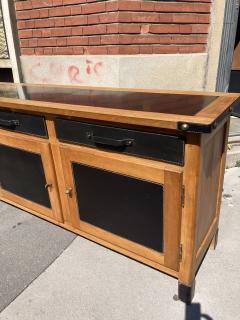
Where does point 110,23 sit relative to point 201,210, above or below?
above

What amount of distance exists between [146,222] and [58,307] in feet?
2.42

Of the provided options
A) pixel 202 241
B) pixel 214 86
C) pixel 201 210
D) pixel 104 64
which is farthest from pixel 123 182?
pixel 214 86

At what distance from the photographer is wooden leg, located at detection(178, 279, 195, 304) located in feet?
4.97

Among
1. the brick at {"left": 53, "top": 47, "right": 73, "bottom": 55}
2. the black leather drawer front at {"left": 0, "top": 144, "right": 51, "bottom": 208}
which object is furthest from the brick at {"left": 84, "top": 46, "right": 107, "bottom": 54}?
the black leather drawer front at {"left": 0, "top": 144, "right": 51, "bottom": 208}

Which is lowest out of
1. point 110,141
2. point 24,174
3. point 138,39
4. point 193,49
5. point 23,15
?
point 24,174

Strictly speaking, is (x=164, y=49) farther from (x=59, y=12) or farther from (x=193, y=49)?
(x=59, y=12)

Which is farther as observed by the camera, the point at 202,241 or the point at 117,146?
the point at 202,241

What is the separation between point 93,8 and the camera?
2.42 meters

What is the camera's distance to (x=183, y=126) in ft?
3.59

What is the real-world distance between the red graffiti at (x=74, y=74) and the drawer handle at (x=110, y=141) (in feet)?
5.06

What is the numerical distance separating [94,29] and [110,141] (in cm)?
159

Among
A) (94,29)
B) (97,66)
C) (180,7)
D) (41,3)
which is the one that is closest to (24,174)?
(97,66)

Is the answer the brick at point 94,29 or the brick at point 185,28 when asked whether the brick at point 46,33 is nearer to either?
the brick at point 94,29

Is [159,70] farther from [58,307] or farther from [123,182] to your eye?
[58,307]
